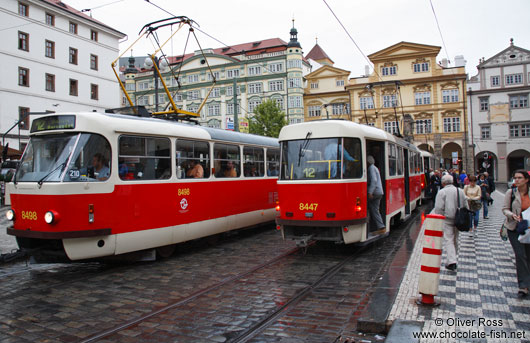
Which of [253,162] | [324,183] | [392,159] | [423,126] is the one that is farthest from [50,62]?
[423,126]

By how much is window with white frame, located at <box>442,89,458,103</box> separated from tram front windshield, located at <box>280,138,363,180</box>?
1868 inches

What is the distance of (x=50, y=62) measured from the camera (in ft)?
125

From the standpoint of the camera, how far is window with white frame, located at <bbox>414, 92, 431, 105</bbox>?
5207 centimetres

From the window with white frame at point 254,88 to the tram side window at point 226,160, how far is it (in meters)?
49.7

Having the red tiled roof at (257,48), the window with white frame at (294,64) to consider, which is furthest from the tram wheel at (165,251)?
the red tiled roof at (257,48)

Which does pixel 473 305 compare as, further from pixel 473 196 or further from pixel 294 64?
pixel 294 64

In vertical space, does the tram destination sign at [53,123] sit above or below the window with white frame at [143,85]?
below

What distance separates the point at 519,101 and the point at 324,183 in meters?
50.6

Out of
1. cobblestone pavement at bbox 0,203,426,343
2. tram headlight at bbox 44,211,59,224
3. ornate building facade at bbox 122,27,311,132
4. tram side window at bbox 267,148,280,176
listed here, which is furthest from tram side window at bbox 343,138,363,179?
ornate building facade at bbox 122,27,311,132

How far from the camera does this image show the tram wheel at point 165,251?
9147mm

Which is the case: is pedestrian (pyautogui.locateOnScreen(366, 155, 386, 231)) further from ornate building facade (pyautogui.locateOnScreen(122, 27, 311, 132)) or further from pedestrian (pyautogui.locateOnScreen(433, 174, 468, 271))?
ornate building facade (pyautogui.locateOnScreen(122, 27, 311, 132))

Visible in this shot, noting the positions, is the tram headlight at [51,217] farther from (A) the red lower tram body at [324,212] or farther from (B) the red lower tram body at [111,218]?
(A) the red lower tram body at [324,212]

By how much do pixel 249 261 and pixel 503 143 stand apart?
165 feet

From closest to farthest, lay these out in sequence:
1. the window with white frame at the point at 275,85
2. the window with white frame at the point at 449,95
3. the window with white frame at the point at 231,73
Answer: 1. the window with white frame at the point at 449,95
2. the window with white frame at the point at 275,85
3. the window with white frame at the point at 231,73
